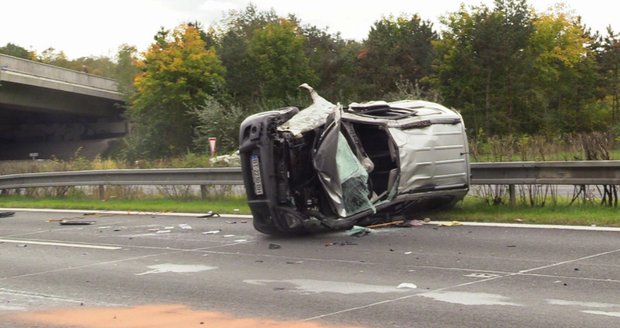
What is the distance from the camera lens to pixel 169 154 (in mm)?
43875

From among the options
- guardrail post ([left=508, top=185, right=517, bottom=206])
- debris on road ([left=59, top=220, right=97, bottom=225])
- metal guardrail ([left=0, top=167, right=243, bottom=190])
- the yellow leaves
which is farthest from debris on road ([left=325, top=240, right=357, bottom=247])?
the yellow leaves

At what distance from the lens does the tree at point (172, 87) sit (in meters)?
44.1

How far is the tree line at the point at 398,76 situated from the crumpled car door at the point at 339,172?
82.4ft

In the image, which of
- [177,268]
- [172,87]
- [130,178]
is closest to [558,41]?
[172,87]

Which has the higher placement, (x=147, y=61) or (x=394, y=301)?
→ (x=147, y=61)

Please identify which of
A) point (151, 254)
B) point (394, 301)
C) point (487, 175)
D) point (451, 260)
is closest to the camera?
point (394, 301)

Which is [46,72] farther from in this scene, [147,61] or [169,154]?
[169,154]

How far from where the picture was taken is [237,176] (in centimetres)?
1578

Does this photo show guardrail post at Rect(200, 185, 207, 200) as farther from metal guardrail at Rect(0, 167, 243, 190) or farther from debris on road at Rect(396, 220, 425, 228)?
debris on road at Rect(396, 220, 425, 228)

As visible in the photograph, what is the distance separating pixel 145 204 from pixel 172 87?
2753 cm

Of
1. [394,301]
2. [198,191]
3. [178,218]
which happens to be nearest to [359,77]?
[198,191]

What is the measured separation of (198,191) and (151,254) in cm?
800

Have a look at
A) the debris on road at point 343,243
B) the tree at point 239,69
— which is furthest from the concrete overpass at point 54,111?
the debris on road at point 343,243

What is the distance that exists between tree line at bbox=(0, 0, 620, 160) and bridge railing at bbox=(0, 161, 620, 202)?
15033mm
